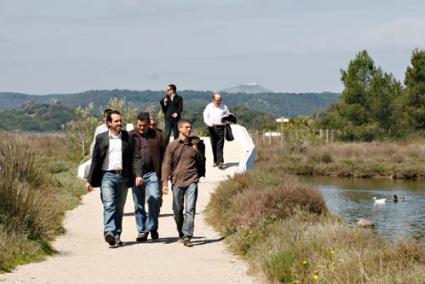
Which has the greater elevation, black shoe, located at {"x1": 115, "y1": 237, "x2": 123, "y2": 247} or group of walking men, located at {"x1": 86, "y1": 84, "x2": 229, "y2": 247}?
group of walking men, located at {"x1": 86, "y1": 84, "x2": 229, "y2": 247}

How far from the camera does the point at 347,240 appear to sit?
411 inches

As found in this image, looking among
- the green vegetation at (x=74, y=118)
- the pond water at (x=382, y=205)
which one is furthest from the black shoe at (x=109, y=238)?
the green vegetation at (x=74, y=118)

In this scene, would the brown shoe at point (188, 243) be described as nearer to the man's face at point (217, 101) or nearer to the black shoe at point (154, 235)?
the black shoe at point (154, 235)

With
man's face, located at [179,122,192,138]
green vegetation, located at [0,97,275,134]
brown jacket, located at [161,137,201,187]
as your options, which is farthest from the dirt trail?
green vegetation, located at [0,97,275,134]

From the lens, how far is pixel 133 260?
11844 millimetres

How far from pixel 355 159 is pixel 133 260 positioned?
43797 millimetres

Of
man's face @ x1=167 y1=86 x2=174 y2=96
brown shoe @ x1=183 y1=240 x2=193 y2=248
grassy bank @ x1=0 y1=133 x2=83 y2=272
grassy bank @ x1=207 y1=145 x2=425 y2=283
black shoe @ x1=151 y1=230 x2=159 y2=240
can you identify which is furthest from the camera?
man's face @ x1=167 y1=86 x2=174 y2=96

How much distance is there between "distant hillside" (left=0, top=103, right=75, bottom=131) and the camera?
389 feet

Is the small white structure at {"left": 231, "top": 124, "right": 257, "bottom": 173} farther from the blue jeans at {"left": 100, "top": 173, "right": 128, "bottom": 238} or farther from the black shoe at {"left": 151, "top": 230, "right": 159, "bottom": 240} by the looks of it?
the blue jeans at {"left": 100, "top": 173, "right": 128, "bottom": 238}

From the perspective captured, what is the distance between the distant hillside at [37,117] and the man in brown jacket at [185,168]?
96.8 metres

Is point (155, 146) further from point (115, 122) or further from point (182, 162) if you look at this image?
point (115, 122)

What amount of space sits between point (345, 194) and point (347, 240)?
27447 mm

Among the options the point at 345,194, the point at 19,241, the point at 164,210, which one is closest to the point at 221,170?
the point at 164,210

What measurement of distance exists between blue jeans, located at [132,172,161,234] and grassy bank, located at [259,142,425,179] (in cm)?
3600
